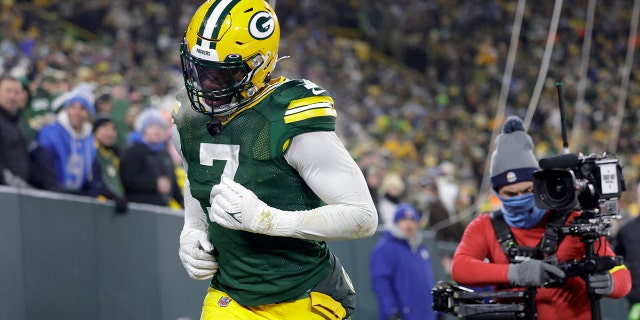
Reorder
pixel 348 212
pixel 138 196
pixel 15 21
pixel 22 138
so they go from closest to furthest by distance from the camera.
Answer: pixel 348 212 → pixel 22 138 → pixel 138 196 → pixel 15 21

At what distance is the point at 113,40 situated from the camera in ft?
62.2

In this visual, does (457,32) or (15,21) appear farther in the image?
(457,32)

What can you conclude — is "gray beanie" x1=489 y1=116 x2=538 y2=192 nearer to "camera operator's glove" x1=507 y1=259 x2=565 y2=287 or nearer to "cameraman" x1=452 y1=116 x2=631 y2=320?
"cameraman" x1=452 y1=116 x2=631 y2=320

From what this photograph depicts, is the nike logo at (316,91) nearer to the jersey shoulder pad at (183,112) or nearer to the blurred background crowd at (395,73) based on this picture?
the jersey shoulder pad at (183,112)

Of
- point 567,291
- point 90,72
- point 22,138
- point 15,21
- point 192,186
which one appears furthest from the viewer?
point 15,21

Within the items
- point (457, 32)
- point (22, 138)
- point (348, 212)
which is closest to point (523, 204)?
point (348, 212)

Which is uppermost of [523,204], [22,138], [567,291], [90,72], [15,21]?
[15,21]

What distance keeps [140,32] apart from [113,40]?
830 millimetres

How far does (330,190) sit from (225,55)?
2.00ft

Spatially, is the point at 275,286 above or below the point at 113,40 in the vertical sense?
below

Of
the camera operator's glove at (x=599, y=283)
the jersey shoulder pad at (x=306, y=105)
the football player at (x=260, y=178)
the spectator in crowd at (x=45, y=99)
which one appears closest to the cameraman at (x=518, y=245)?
the camera operator's glove at (x=599, y=283)

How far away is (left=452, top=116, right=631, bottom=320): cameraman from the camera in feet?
16.8

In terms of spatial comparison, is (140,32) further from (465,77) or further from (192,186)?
(192,186)

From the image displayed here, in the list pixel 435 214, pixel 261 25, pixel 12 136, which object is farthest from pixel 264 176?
pixel 435 214
